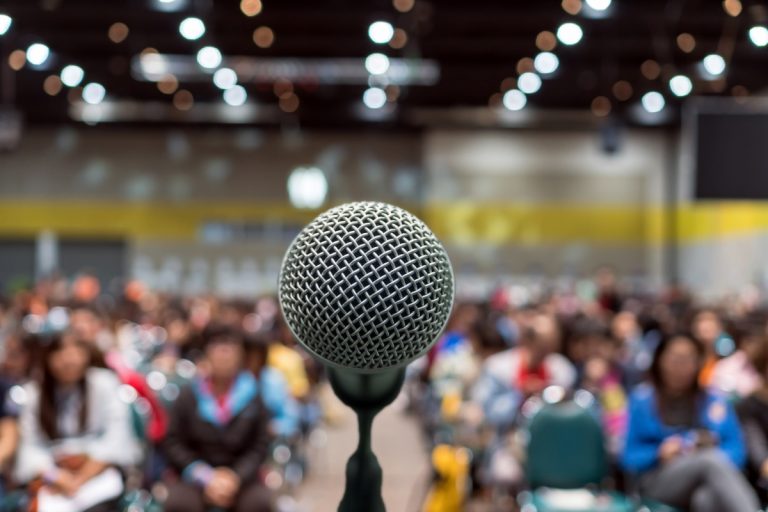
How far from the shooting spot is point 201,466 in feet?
17.6

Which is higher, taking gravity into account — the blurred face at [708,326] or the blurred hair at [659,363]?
the blurred hair at [659,363]

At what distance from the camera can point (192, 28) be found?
14.9 metres

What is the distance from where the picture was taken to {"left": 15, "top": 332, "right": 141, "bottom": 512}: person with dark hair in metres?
4.50

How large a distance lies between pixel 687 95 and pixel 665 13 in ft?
19.4

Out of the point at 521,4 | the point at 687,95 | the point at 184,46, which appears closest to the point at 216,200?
the point at 184,46

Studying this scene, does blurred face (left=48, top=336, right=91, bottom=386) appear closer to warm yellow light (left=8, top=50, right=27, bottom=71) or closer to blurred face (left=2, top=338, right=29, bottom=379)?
blurred face (left=2, top=338, right=29, bottom=379)

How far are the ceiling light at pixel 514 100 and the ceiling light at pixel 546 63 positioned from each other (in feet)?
7.61

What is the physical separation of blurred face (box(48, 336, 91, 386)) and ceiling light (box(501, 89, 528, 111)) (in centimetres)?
1659

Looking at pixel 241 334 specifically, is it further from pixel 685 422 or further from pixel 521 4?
pixel 521 4

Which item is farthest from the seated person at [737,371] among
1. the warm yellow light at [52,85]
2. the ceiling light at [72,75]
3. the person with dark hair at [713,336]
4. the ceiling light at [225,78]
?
the warm yellow light at [52,85]

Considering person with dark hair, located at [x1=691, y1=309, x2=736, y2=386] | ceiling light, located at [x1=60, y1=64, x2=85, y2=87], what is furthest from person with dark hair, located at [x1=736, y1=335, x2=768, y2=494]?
ceiling light, located at [x1=60, y1=64, x2=85, y2=87]

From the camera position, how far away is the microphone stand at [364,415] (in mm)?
968

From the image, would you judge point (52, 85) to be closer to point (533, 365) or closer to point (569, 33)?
point (569, 33)

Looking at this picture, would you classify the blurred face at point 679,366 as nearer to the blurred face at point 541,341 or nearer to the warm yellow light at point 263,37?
the blurred face at point 541,341
